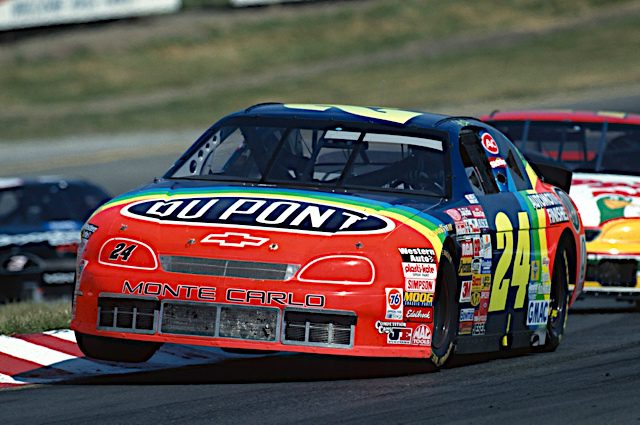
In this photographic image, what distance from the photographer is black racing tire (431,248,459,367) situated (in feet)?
25.2

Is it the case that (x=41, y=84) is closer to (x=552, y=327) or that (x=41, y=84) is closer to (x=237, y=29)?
(x=237, y=29)

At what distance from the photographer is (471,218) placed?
816cm

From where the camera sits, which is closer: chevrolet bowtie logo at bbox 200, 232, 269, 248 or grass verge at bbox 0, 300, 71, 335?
chevrolet bowtie logo at bbox 200, 232, 269, 248

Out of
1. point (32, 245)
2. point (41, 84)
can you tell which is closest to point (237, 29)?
point (41, 84)

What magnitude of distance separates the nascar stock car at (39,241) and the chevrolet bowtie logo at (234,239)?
8.38 metres

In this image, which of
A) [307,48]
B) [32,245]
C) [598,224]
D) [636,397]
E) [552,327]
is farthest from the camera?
[307,48]

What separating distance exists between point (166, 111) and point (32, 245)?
23322mm

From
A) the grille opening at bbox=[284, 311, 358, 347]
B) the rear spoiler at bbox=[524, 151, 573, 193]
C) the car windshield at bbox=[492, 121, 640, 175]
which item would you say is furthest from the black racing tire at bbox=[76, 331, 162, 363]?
the car windshield at bbox=[492, 121, 640, 175]

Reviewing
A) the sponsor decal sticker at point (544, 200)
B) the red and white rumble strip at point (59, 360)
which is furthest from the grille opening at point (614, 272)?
the red and white rumble strip at point (59, 360)

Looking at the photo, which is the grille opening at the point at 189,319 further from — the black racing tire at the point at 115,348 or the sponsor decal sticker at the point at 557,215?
the sponsor decal sticker at the point at 557,215

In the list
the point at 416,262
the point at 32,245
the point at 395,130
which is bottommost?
the point at 32,245

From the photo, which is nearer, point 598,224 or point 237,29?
point 598,224

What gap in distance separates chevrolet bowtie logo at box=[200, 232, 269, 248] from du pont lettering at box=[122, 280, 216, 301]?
0.24 m

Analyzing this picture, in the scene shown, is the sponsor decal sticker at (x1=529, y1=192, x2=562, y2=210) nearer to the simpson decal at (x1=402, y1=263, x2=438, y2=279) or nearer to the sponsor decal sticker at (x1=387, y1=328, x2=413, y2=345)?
the simpson decal at (x1=402, y1=263, x2=438, y2=279)
